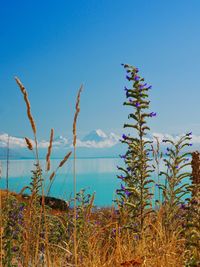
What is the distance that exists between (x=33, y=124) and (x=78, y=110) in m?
0.32

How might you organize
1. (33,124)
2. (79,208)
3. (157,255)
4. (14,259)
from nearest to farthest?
(33,124)
(157,255)
(14,259)
(79,208)

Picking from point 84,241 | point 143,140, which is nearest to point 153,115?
point 143,140

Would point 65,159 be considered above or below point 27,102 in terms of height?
below

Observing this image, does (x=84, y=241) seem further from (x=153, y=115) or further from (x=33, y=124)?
(x=33, y=124)

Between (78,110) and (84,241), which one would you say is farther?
(84,241)

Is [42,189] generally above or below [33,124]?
below

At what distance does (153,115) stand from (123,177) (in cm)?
139

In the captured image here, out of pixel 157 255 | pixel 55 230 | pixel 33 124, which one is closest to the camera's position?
pixel 33 124

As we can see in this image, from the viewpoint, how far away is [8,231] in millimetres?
5250

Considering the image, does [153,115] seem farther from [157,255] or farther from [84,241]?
[157,255]

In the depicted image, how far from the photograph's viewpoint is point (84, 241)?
224 inches

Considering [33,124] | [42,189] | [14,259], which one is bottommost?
[14,259]

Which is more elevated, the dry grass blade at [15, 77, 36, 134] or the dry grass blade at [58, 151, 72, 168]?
the dry grass blade at [15, 77, 36, 134]

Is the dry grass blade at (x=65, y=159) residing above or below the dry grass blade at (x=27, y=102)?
below
